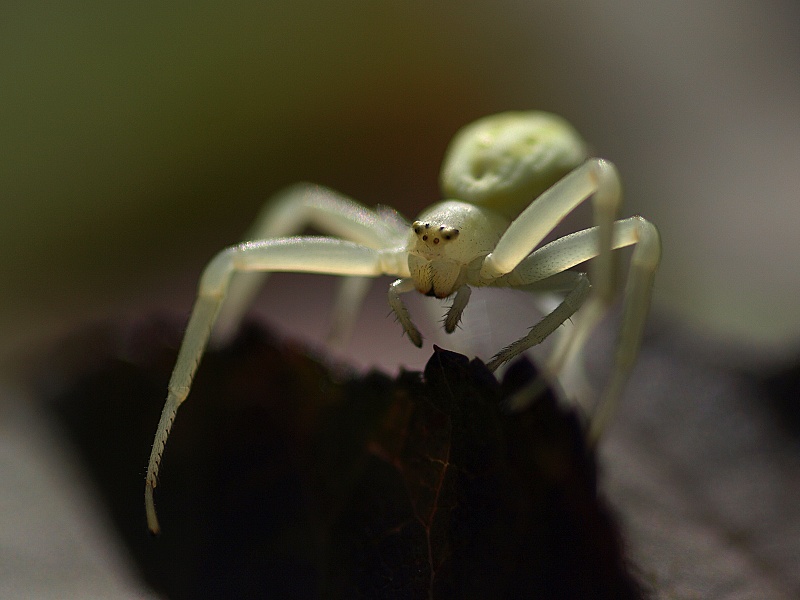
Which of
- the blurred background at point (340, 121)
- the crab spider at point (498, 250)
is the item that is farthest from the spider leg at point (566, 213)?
the blurred background at point (340, 121)

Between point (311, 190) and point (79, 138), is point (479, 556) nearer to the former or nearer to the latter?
point (311, 190)

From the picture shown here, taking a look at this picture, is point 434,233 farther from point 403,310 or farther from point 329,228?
point 329,228

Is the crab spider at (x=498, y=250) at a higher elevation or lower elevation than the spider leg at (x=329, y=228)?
higher

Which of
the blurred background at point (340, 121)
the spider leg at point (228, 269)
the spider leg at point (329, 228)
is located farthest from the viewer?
the blurred background at point (340, 121)

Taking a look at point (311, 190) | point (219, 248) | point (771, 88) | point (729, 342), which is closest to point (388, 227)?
point (311, 190)

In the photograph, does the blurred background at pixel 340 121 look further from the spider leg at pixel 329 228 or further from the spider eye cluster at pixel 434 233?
the spider eye cluster at pixel 434 233

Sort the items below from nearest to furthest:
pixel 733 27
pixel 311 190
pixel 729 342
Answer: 1. pixel 729 342
2. pixel 311 190
3. pixel 733 27

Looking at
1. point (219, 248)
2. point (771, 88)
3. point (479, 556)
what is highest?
point (771, 88)
